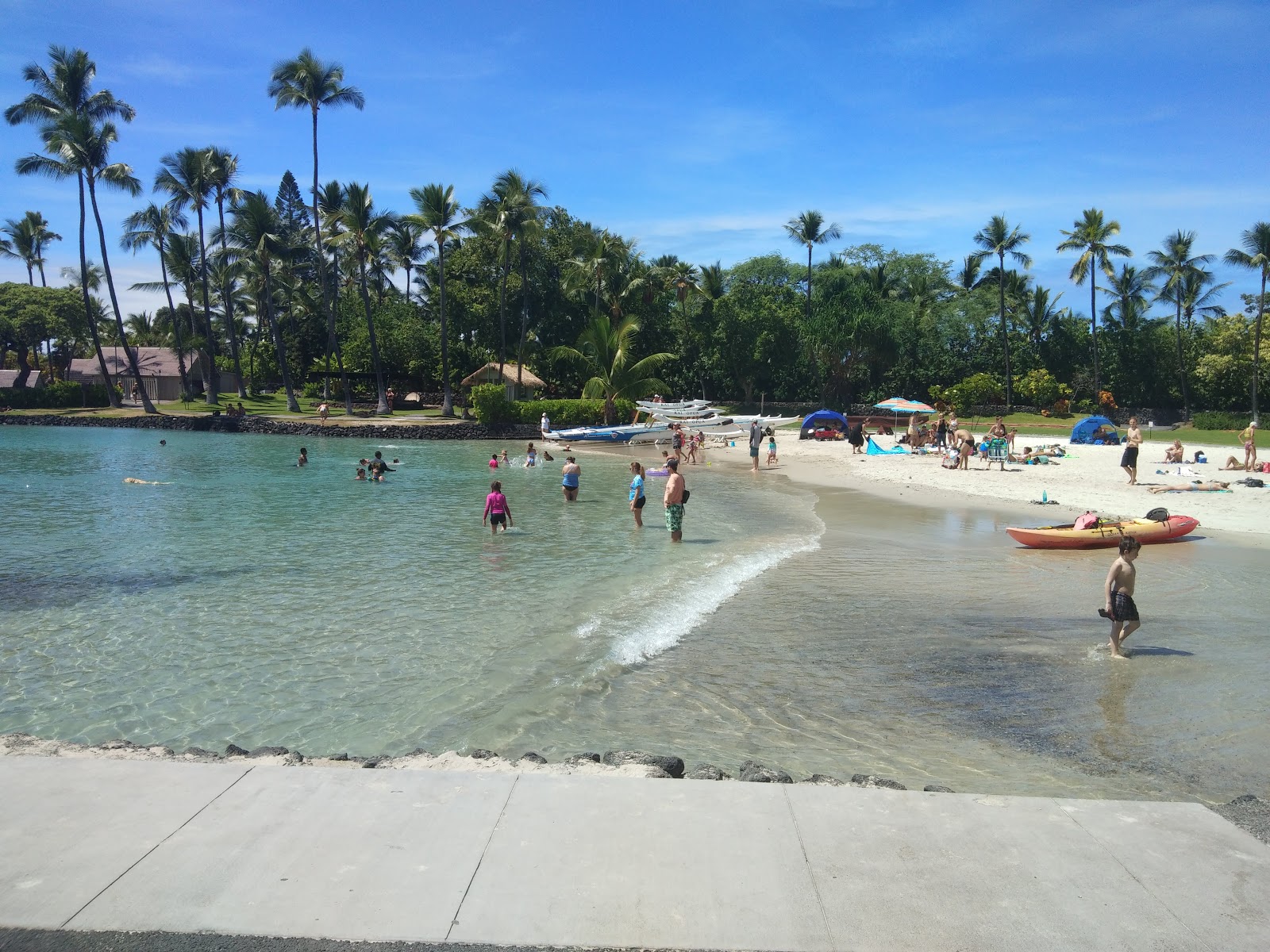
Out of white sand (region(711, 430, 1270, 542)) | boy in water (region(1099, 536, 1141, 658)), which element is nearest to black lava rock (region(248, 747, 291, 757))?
boy in water (region(1099, 536, 1141, 658))

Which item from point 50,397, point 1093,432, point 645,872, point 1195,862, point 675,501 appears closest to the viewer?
point 645,872

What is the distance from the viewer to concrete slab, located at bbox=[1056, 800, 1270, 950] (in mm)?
3873

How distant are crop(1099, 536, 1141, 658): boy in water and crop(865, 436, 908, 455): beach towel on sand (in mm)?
27708

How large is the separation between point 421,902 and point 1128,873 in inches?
134

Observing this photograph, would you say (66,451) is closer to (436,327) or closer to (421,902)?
(436,327)

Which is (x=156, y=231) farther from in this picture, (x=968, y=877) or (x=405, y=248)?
(x=968, y=877)

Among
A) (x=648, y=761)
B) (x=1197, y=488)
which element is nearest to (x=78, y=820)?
(x=648, y=761)

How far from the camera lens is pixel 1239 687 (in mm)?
8445

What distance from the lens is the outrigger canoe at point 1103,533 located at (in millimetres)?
15656

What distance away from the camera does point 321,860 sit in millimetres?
4270

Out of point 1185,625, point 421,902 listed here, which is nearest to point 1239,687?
point 1185,625

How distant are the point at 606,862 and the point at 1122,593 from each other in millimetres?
7213

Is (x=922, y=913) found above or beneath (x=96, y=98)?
beneath

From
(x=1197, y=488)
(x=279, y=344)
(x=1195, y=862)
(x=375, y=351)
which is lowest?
(x=1195, y=862)
